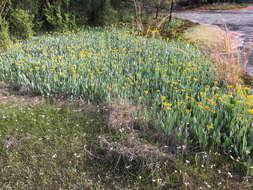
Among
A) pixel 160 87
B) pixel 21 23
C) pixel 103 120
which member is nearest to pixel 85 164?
pixel 103 120

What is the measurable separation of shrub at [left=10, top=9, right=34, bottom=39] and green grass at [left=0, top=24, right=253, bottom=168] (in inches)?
70.1

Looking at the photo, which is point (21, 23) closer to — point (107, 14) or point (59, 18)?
point (59, 18)

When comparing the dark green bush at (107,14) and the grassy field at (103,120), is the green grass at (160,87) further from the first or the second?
the dark green bush at (107,14)

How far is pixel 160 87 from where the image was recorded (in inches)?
155

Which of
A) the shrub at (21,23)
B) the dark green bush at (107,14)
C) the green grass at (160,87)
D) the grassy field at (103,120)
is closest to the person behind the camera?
the grassy field at (103,120)

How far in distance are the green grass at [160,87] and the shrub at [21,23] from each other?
5.84ft

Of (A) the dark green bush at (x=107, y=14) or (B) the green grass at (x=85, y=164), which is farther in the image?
(A) the dark green bush at (x=107, y=14)

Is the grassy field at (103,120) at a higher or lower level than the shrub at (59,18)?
lower

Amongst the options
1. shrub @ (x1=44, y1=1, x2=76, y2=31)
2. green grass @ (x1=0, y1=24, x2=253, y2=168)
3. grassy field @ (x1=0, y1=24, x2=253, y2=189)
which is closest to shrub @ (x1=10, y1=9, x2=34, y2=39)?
shrub @ (x1=44, y1=1, x2=76, y2=31)

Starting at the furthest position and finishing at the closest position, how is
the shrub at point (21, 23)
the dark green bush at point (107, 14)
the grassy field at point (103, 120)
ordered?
the dark green bush at point (107, 14) < the shrub at point (21, 23) < the grassy field at point (103, 120)

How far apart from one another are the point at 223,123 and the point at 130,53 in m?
3.05

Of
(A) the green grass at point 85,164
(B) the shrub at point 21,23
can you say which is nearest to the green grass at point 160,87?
(A) the green grass at point 85,164

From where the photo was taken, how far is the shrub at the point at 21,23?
7.72m

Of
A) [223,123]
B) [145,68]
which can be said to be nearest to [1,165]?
[223,123]
